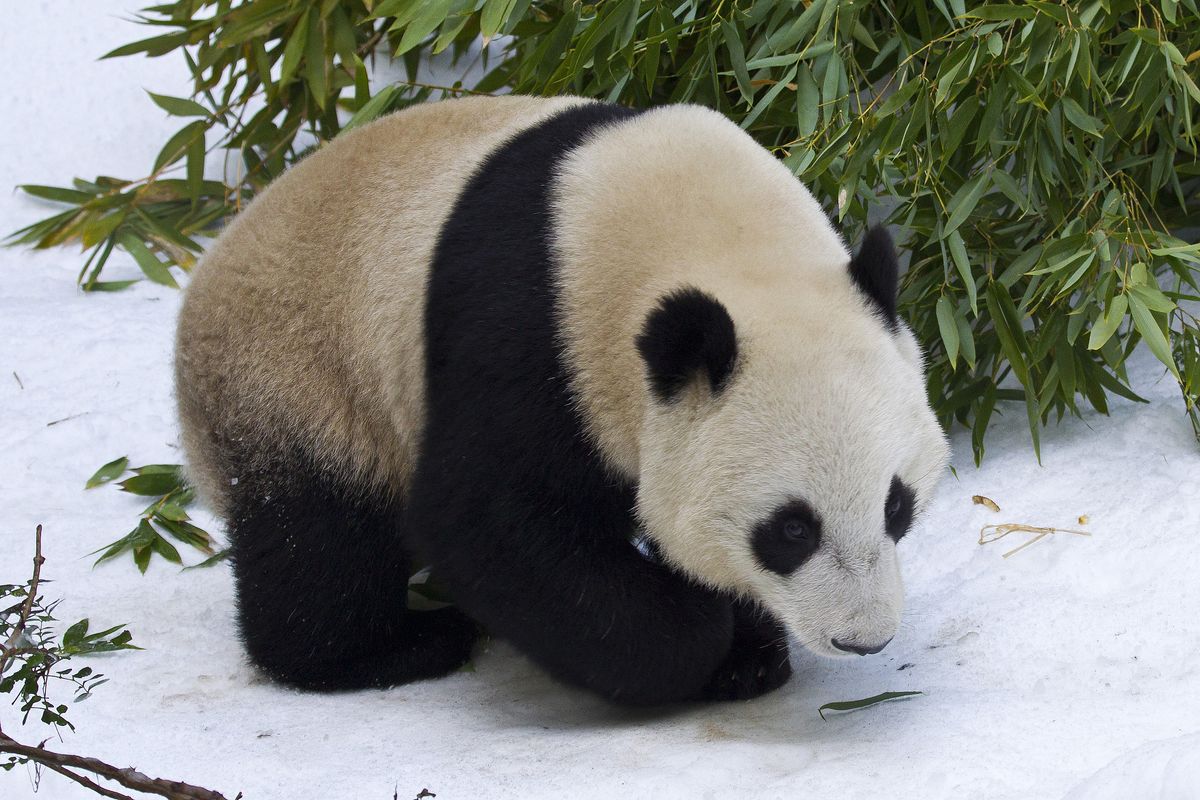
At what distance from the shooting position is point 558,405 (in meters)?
2.91

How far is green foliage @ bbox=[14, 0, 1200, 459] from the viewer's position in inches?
139

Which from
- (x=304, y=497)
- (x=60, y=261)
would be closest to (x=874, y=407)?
(x=304, y=497)

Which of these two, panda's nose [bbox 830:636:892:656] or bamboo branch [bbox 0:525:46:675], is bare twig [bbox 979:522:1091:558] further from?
bamboo branch [bbox 0:525:46:675]

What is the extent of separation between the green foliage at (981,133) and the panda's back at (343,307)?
44 cm

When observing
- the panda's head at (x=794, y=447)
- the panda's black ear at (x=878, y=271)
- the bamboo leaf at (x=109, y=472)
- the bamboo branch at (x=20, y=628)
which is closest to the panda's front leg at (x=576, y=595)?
the panda's head at (x=794, y=447)

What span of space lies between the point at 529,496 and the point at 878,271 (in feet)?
2.98

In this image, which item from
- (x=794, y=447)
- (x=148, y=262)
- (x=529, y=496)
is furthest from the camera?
(x=148, y=262)

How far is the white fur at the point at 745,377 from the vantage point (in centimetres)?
262

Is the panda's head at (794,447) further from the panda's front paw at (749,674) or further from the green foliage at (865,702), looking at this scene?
the panda's front paw at (749,674)

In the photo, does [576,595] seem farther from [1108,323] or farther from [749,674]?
[1108,323]

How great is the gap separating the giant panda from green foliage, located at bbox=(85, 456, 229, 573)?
587mm

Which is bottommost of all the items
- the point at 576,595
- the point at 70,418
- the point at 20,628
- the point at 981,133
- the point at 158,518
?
the point at 158,518

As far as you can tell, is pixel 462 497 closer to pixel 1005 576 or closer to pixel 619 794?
pixel 619 794

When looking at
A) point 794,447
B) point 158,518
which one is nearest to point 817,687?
point 794,447
